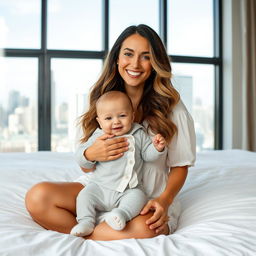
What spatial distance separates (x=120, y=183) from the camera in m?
1.37

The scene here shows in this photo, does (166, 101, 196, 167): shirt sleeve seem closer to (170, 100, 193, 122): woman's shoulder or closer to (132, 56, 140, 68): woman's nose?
(170, 100, 193, 122): woman's shoulder

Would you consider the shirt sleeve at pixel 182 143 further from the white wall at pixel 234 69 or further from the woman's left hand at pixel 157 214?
the white wall at pixel 234 69

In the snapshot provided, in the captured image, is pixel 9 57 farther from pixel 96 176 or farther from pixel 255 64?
pixel 96 176

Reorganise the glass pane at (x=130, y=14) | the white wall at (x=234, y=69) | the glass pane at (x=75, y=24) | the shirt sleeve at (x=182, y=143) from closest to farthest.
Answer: the shirt sleeve at (x=182, y=143) < the glass pane at (x=75, y=24) < the glass pane at (x=130, y=14) < the white wall at (x=234, y=69)

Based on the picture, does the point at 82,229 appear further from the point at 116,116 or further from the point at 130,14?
the point at 130,14

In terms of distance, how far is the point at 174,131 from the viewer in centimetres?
157

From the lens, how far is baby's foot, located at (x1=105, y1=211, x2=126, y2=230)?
119 centimetres

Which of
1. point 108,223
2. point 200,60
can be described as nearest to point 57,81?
point 200,60

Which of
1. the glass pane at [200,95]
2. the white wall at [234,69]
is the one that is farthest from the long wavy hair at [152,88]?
the white wall at [234,69]

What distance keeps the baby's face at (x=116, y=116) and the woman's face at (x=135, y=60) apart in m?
0.23

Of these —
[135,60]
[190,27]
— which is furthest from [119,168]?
[190,27]

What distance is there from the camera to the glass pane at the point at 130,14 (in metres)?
4.72

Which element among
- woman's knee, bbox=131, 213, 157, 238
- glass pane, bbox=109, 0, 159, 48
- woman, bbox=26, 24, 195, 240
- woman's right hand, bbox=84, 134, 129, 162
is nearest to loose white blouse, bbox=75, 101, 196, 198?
woman, bbox=26, 24, 195, 240

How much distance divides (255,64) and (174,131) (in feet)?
11.4
